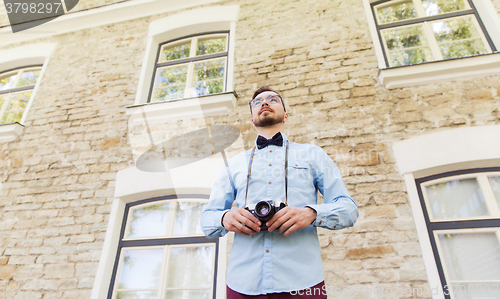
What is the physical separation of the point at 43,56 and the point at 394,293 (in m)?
5.83

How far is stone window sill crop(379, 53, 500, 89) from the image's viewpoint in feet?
9.75

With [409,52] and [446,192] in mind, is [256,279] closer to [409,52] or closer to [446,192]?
[446,192]

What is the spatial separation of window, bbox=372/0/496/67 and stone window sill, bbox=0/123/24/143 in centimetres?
488

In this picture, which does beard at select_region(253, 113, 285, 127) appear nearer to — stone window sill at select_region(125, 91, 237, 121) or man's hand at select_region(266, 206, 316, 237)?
man's hand at select_region(266, 206, 316, 237)

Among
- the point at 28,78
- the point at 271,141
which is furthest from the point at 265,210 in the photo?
the point at 28,78

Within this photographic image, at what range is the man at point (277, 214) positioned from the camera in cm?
131

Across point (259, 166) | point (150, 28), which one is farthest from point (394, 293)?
point (150, 28)

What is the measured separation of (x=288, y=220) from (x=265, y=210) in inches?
4.4

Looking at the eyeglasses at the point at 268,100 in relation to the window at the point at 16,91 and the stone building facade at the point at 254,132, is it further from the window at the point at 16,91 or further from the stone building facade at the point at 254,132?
the window at the point at 16,91

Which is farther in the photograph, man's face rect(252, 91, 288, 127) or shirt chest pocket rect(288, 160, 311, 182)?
man's face rect(252, 91, 288, 127)

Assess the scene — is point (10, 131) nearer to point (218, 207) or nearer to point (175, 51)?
point (175, 51)

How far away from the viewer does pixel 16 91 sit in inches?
186

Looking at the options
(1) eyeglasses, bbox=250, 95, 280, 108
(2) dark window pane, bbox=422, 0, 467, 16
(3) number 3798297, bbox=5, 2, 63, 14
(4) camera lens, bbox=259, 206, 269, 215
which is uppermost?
(3) number 3798297, bbox=5, 2, 63, 14

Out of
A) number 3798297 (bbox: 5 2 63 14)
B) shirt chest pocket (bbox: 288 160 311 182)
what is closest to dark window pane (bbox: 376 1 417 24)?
shirt chest pocket (bbox: 288 160 311 182)
